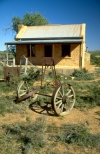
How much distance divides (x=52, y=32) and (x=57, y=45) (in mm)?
2291

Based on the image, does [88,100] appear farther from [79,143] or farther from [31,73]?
[31,73]

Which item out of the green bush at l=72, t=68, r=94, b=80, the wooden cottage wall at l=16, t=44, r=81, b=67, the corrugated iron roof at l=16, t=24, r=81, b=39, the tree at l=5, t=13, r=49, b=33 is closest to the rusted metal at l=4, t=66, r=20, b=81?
the green bush at l=72, t=68, r=94, b=80

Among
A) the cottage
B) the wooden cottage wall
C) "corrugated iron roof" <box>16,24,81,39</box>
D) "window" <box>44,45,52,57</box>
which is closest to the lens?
the cottage

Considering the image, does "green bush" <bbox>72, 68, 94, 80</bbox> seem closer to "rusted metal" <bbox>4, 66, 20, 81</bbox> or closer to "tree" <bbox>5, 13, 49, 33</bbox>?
"rusted metal" <bbox>4, 66, 20, 81</bbox>

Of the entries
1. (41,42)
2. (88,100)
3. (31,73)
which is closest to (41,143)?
(88,100)

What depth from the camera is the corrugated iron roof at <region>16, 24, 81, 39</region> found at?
17630 millimetres

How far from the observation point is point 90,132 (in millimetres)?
4961

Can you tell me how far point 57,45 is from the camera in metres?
17.1

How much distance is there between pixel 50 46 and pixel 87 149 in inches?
569

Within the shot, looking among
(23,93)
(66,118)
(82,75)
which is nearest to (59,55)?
(82,75)

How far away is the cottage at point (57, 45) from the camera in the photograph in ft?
53.9

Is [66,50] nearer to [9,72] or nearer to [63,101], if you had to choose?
[9,72]

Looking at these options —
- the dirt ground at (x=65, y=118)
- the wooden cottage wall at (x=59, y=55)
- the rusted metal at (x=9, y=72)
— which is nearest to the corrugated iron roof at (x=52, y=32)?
the wooden cottage wall at (x=59, y=55)

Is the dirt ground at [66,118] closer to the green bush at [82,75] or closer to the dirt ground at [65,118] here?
the dirt ground at [65,118]
